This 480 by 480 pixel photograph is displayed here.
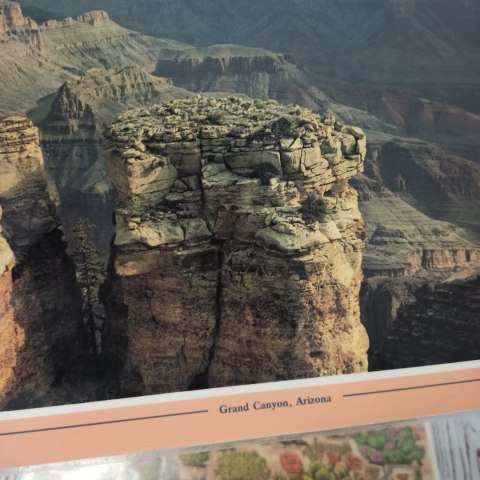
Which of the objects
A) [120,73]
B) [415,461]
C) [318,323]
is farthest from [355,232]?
[120,73]

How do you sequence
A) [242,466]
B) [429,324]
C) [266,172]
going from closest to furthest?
[242,466] < [266,172] < [429,324]

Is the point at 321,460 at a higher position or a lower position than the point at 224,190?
lower

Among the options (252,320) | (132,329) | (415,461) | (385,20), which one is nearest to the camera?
(415,461)

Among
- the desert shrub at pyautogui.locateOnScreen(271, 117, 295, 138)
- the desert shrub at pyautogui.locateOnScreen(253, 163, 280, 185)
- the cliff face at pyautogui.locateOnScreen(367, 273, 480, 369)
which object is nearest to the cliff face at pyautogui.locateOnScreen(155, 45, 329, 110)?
the desert shrub at pyautogui.locateOnScreen(271, 117, 295, 138)

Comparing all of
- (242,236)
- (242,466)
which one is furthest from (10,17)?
(242,466)

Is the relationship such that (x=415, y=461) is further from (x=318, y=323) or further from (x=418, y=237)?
(x=418, y=237)

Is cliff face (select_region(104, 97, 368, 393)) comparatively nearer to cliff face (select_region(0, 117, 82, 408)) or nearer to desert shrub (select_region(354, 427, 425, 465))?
cliff face (select_region(0, 117, 82, 408))

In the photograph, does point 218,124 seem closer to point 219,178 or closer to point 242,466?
point 219,178
